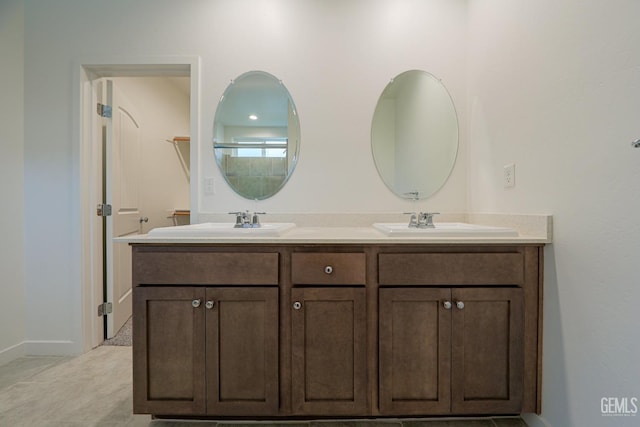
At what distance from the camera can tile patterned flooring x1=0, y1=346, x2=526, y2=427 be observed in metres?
1.33

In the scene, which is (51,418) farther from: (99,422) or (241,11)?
(241,11)

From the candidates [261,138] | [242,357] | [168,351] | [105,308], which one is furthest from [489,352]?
[105,308]

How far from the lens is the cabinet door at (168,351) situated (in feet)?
4.05

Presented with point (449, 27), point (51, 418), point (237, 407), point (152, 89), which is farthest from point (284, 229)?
point (152, 89)

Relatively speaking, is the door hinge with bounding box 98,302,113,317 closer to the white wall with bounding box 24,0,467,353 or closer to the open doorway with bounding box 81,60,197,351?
the open doorway with bounding box 81,60,197,351

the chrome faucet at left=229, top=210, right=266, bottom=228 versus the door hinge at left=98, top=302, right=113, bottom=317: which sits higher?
the chrome faucet at left=229, top=210, right=266, bottom=228

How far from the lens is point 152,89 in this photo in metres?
2.89

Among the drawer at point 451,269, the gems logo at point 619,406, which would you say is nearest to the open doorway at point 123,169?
the drawer at point 451,269

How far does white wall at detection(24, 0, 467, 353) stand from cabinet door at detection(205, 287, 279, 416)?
739mm

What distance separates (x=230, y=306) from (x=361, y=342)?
561mm

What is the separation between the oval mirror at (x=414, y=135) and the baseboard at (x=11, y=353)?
2510 millimetres

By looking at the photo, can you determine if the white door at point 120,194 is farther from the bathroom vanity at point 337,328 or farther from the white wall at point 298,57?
the bathroom vanity at point 337,328

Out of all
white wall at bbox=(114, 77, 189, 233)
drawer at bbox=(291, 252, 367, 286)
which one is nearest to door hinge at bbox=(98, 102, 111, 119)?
white wall at bbox=(114, 77, 189, 233)

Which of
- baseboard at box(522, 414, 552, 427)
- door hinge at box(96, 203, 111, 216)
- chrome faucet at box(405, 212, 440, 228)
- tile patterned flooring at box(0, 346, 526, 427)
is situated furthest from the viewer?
door hinge at box(96, 203, 111, 216)
